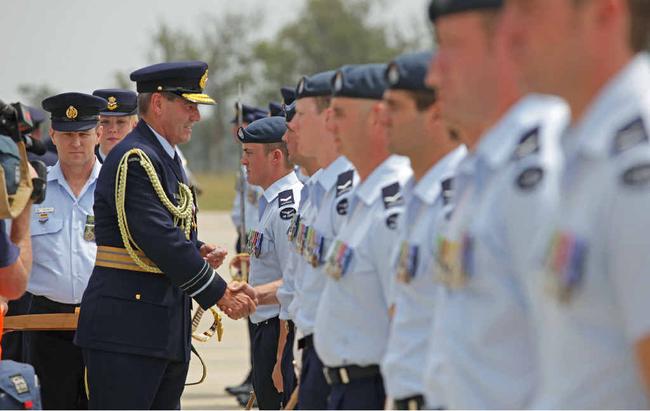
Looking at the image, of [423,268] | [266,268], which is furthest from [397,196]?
[266,268]

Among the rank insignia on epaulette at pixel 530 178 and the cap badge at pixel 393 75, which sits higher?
the cap badge at pixel 393 75

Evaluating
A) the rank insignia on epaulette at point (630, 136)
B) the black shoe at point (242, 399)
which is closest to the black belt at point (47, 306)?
the black shoe at point (242, 399)

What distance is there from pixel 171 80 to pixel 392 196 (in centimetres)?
234

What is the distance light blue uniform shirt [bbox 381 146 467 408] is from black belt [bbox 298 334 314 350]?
1.31 metres

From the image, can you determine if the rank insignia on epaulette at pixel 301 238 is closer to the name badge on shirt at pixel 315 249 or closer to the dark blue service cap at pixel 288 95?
the name badge on shirt at pixel 315 249

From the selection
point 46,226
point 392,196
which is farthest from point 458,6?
point 46,226

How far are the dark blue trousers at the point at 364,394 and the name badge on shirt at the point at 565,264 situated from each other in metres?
2.02

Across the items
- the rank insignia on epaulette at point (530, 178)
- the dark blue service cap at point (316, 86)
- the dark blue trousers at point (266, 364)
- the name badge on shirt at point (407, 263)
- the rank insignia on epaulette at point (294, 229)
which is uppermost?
the dark blue service cap at point (316, 86)

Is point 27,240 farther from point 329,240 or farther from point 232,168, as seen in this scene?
point 232,168

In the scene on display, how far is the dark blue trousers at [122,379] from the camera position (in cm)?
578

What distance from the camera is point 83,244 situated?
6891 mm

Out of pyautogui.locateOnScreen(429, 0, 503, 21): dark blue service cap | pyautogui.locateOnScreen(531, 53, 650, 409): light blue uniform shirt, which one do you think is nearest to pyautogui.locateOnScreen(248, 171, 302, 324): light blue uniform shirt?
pyautogui.locateOnScreen(429, 0, 503, 21): dark blue service cap

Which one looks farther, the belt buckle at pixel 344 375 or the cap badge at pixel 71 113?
the cap badge at pixel 71 113

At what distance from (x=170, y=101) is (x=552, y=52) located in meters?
4.05
